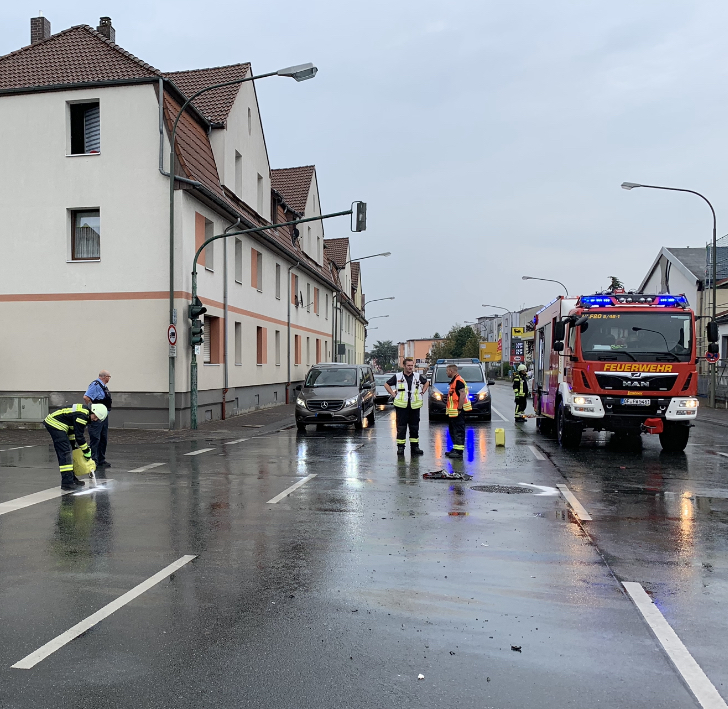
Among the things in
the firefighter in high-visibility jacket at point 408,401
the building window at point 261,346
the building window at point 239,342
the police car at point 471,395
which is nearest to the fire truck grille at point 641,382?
the firefighter in high-visibility jacket at point 408,401

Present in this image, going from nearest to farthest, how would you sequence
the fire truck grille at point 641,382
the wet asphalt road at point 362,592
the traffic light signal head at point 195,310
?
1. the wet asphalt road at point 362,592
2. the fire truck grille at point 641,382
3. the traffic light signal head at point 195,310

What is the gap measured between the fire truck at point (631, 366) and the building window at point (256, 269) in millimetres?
15344

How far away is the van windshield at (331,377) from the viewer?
2025cm

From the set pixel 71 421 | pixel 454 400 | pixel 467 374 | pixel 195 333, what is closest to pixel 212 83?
pixel 195 333

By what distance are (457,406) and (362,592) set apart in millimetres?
7744

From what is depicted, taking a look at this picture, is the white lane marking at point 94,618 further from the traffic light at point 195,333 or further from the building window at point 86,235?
the building window at point 86,235

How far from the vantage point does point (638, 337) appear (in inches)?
550

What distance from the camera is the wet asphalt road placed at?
3.70m

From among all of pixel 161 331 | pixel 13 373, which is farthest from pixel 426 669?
pixel 13 373

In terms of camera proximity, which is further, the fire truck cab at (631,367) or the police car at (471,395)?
the police car at (471,395)

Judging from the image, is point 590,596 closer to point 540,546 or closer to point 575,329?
point 540,546

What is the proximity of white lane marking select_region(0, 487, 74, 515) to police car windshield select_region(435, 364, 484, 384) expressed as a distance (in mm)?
16191

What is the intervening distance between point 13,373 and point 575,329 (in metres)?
15.5

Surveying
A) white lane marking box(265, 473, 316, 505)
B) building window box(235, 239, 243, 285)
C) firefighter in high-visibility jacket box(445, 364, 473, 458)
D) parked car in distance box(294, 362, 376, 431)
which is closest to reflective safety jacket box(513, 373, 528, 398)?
parked car in distance box(294, 362, 376, 431)
